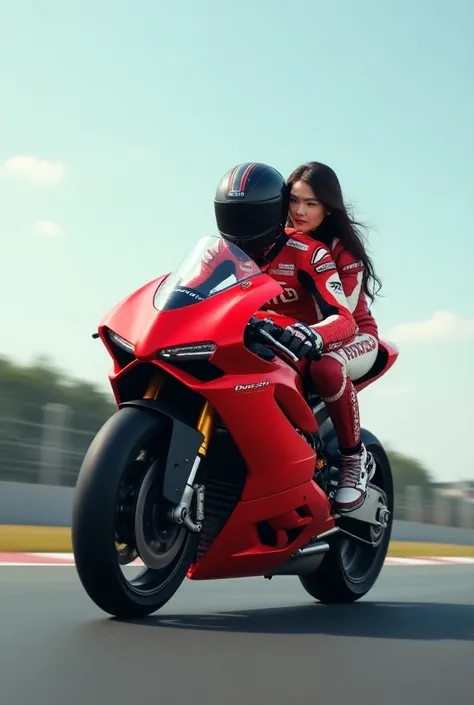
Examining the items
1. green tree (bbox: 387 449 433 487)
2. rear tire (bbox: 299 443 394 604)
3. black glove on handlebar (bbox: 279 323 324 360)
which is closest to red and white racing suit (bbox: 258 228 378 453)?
black glove on handlebar (bbox: 279 323 324 360)

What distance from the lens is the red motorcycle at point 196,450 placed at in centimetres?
393

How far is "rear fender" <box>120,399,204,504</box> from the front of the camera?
396 centimetres

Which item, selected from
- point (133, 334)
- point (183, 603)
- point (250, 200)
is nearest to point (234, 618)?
point (183, 603)

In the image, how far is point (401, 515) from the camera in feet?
89.2

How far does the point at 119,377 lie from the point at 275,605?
157 cm

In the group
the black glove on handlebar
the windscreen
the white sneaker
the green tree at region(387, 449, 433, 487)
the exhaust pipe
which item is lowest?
the green tree at region(387, 449, 433, 487)

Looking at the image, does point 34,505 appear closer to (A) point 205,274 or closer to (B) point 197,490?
(A) point 205,274

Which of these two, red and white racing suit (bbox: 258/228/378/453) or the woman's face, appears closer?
red and white racing suit (bbox: 258/228/378/453)

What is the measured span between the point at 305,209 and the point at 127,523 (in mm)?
2031

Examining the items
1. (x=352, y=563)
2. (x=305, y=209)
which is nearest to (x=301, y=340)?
(x=305, y=209)

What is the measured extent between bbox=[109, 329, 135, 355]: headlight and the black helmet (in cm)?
78

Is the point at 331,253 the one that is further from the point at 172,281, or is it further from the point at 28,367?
the point at 28,367

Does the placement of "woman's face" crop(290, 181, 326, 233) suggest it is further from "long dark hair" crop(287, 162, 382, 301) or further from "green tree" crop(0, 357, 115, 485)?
"green tree" crop(0, 357, 115, 485)

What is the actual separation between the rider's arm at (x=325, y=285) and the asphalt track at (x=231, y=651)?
1.20 m
